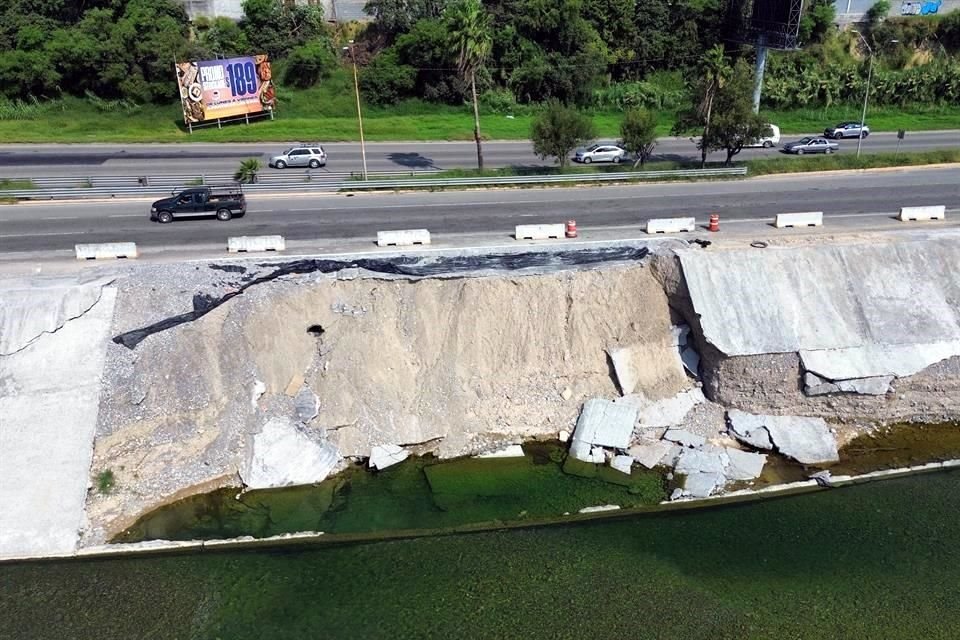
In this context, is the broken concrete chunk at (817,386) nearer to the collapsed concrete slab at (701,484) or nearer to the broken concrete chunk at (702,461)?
the broken concrete chunk at (702,461)

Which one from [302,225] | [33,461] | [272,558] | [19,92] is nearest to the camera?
[272,558]

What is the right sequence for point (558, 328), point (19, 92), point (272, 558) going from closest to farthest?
1. point (272, 558)
2. point (558, 328)
3. point (19, 92)

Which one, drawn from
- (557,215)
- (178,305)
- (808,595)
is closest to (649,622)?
(808,595)

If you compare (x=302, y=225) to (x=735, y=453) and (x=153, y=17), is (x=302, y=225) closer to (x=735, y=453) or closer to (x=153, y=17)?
(x=735, y=453)

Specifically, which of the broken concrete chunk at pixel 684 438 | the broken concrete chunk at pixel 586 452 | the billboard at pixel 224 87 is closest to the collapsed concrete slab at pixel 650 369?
the broken concrete chunk at pixel 684 438

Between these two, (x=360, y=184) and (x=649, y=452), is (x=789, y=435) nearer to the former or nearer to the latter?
(x=649, y=452)

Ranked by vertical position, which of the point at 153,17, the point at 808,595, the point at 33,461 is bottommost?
the point at 808,595

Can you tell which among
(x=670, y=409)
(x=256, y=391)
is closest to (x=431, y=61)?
(x=256, y=391)
